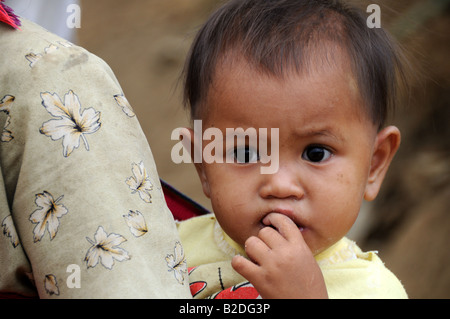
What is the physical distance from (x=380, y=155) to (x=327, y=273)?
15.4 inches

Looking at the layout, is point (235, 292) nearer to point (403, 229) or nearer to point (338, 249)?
point (338, 249)

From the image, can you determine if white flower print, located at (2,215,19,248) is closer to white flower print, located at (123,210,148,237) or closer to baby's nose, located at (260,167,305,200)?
white flower print, located at (123,210,148,237)

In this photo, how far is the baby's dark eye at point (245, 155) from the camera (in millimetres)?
1438

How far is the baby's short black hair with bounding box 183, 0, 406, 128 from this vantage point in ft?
4.75

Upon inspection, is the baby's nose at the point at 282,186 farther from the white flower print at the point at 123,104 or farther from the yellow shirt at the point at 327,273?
the white flower print at the point at 123,104

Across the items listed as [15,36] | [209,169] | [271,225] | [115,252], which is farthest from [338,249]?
[15,36]

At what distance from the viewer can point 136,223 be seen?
1090 mm

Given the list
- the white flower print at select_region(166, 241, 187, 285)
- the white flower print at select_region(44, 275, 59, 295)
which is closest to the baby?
the white flower print at select_region(166, 241, 187, 285)

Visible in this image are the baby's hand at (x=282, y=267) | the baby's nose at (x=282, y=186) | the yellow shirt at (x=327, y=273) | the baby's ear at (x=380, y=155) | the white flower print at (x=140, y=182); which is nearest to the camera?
the white flower print at (x=140, y=182)

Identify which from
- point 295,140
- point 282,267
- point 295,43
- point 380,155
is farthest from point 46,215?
point 380,155

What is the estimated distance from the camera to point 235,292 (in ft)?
4.81

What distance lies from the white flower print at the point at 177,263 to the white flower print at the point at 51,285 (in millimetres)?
211

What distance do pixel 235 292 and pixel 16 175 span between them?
0.63 m

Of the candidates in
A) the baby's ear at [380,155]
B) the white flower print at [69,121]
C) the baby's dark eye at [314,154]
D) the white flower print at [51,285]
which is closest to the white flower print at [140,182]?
the white flower print at [69,121]
